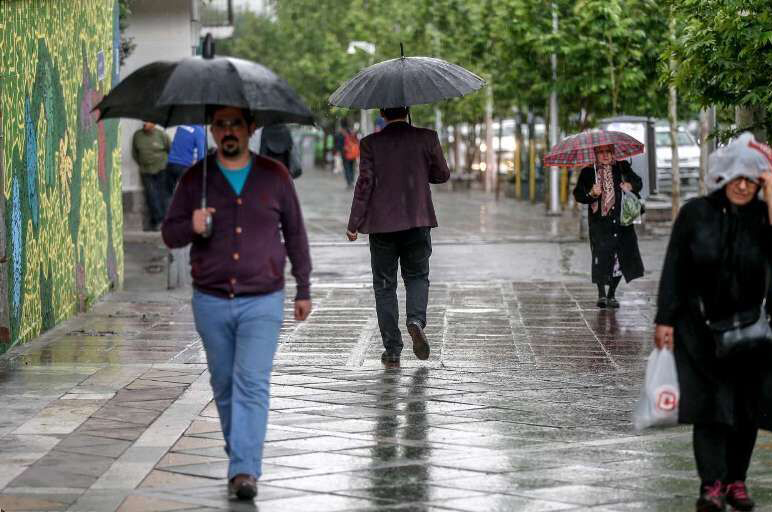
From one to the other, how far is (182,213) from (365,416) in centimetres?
228

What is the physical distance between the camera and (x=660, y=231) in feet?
80.6

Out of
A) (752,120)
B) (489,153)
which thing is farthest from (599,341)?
(489,153)

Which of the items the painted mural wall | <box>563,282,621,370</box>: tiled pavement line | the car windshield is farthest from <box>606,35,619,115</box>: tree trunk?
the painted mural wall

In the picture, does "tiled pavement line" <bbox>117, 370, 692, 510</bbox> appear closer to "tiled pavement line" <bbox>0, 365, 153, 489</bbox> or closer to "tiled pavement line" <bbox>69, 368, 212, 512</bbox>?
"tiled pavement line" <bbox>69, 368, 212, 512</bbox>

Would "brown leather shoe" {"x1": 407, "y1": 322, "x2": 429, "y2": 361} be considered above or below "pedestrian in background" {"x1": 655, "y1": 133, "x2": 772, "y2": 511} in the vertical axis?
below

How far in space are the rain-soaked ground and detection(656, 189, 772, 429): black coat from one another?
0.47m

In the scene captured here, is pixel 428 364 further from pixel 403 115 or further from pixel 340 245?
pixel 340 245

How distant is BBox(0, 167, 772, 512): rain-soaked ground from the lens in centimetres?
702

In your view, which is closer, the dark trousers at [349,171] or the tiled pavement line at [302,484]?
the tiled pavement line at [302,484]

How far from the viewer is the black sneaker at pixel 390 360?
35.8 ft

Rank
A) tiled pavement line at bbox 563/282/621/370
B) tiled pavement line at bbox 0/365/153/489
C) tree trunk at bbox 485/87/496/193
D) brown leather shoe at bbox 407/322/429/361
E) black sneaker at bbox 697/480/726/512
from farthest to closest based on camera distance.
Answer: tree trunk at bbox 485/87/496/193
tiled pavement line at bbox 563/282/621/370
brown leather shoe at bbox 407/322/429/361
tiled pavement line at bbox 0/365/153/489
black sneaker at bbox 697/480/726/512

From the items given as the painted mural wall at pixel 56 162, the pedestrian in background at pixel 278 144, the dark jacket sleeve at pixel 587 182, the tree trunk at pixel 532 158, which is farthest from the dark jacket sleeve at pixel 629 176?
the tree trunk at pixel 532 158

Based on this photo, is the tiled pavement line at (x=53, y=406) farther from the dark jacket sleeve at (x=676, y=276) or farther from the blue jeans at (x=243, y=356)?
the dark jacket sleeve at (x=676, y=276)

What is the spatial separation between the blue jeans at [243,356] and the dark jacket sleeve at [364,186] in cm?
390
